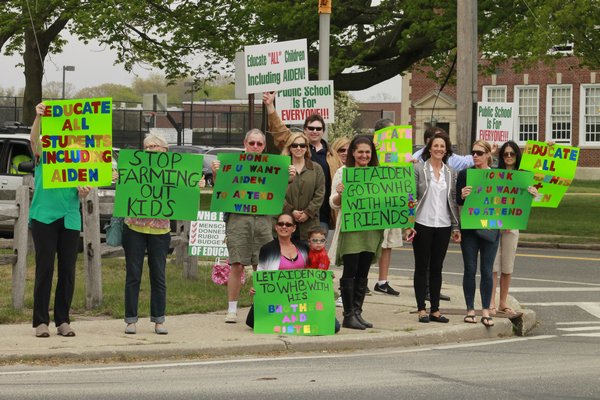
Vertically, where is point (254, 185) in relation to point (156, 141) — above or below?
below

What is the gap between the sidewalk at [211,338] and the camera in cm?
1038

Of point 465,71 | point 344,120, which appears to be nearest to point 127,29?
point 465,71

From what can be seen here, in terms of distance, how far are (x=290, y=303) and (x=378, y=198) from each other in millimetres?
1477

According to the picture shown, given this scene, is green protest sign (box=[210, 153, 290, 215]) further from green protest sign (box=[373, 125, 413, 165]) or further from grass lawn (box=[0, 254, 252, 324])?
green protest sign (box=[373, 125, 413, 165])

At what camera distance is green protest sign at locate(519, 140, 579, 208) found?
13914mm

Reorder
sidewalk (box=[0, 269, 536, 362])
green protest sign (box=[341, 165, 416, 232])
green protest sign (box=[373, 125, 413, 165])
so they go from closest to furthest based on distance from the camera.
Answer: sidewalk (box=[0, 269, 536, 362]) → green protest sign (box=[341, 165, 416, 232]) → green protest sign (box=[373, 125, 413, 165])

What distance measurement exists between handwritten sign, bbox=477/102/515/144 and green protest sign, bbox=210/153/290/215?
643 cm

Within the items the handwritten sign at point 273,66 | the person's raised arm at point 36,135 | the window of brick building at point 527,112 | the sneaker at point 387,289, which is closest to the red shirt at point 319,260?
the person's raised arm at point 36,135

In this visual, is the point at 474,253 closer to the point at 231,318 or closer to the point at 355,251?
the point at 355,251

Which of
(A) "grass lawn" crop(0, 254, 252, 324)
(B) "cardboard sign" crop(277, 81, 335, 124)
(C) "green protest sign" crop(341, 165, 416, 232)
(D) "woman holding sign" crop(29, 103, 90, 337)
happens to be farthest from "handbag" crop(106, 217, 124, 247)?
(B) "cardboard sign" crop(277, 81, 335, 124)

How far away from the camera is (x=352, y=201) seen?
12.4 metres

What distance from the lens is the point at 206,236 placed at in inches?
601

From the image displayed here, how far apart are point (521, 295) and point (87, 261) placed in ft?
18.9

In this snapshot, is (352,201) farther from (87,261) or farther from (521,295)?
(521,295)
